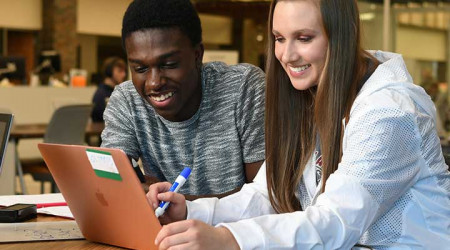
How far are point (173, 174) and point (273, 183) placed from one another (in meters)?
0.48

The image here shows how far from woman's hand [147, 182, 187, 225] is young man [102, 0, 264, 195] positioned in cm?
39

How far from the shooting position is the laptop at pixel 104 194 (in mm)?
1329

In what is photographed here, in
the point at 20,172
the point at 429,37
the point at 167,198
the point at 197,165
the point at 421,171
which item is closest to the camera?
the point at 421,171

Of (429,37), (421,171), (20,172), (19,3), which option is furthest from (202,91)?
(19,3)

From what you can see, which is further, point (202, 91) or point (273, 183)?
point (202, 91)

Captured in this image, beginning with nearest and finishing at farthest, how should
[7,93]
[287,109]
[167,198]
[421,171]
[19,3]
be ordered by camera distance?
[421,171]
[167,198]
[287,109]
[7,93]
[19,3]

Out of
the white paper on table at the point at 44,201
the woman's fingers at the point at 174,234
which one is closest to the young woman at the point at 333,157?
the woman's fingers at the point at 174,234

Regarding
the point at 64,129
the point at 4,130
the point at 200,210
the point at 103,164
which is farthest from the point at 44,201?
the point at 64,129

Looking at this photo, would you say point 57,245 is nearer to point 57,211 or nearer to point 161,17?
point 57,211

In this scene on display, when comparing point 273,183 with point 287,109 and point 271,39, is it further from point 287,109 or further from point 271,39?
point 271,39

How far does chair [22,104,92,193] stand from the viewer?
4.96 meters

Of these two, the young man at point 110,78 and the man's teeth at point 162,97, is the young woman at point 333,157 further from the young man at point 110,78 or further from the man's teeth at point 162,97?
the young man at point 110,78

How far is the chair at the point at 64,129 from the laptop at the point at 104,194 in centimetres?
344

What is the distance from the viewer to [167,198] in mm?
1513
